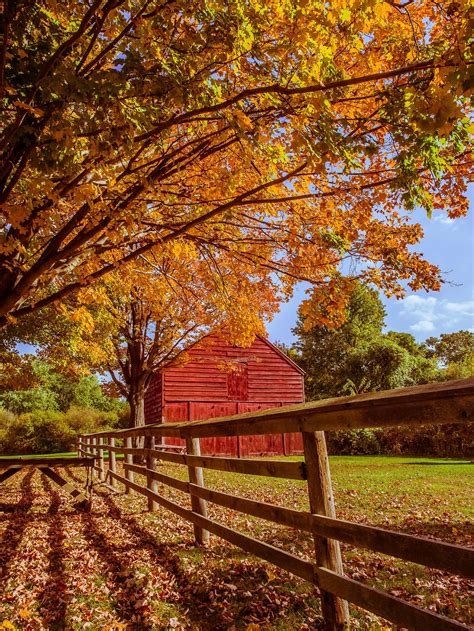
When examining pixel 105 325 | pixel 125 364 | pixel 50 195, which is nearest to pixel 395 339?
pixel 125 364

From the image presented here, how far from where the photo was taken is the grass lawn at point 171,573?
3770 mm

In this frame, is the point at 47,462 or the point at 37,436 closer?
the point at 47,462

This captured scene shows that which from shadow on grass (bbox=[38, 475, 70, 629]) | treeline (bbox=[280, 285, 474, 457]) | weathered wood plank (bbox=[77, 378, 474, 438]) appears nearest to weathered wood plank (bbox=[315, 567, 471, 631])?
weathered wood plank (bbox=[77, 378, 474, 438])

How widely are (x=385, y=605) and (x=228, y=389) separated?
80.6ft

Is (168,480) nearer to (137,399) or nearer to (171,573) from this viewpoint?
(171,573)

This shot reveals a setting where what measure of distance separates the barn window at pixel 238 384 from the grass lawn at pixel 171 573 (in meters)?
18.1

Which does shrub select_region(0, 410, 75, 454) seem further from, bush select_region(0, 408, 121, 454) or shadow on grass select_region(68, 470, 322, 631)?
shadow on grass select_region(68, 470, 322, 631)

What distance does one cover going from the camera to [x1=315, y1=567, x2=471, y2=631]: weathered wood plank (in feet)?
7.23

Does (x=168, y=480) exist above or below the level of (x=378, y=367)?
below

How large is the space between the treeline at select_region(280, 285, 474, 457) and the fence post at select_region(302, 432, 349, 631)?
1681 centimetres

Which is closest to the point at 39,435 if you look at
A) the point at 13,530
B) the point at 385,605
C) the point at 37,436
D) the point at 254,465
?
the point at 37,436

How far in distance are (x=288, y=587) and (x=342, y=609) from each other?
1.31 metres

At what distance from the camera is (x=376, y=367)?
133 feet

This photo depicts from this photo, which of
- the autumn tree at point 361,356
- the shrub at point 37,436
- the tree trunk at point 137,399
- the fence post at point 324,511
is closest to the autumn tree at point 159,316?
the tree trunk at point 137,399
